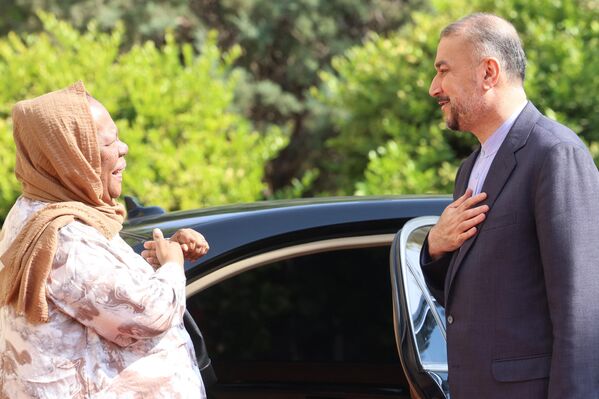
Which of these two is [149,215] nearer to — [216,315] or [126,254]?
[216,315]

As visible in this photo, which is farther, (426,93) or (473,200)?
(426,93)

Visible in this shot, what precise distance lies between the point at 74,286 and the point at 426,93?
5659 mm

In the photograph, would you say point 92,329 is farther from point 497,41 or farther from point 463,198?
point 497,41

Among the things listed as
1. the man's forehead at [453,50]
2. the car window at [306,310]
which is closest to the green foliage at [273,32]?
the car window at [306,310]

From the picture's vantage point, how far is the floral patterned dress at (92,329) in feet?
7.77

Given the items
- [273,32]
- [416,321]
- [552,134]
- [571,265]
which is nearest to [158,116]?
[416,321]

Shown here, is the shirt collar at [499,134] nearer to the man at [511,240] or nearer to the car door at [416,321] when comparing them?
the man at [511,240]

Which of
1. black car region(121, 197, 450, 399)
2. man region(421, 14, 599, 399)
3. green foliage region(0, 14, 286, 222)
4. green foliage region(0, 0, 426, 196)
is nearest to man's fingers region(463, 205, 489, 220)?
man region(421, 14, 599, 399)

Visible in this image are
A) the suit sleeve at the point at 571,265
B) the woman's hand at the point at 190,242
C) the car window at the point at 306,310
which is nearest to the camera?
the suit sleeve at the point at 571,265

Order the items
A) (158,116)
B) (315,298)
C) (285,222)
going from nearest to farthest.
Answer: (285,222) < (315,298) < (158,116)

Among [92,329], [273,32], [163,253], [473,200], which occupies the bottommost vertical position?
[273,32]

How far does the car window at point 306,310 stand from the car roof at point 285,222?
103 centimetres

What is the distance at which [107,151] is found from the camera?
2551 millimetres

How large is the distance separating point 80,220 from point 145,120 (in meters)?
5.72
